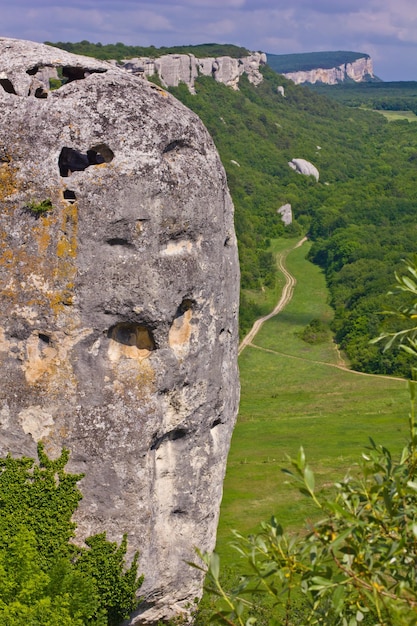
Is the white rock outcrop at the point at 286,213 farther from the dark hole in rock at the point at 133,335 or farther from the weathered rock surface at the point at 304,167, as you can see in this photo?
the dark hole in rock at the point at 133,335

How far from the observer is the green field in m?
30.7

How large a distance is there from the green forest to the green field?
8.42ft

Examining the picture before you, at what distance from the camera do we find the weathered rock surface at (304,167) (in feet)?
408

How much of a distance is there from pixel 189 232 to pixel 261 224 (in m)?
85.6

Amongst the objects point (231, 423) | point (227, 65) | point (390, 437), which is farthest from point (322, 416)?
point (227, 65)

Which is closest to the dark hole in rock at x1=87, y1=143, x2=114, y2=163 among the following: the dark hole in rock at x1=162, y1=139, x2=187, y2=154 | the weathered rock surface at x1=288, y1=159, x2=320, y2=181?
the dark hole in rock at x1=162, y1=139, x2=187, y2=154

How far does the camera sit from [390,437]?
40.4 metres

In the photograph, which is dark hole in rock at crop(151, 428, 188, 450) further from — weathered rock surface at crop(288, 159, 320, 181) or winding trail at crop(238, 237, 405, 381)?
weathered rock surface at crop(288, 159, 320, 181)

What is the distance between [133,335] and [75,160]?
2860mm

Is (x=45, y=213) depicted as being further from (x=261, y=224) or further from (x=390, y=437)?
(x=261, y=224)

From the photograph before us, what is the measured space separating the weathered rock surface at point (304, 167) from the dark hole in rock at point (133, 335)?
112m

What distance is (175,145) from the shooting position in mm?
14055

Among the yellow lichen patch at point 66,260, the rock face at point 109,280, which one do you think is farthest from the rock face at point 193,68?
the yellow lichen patch at point 66,260

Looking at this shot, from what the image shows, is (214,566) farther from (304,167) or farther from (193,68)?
(193,68)
